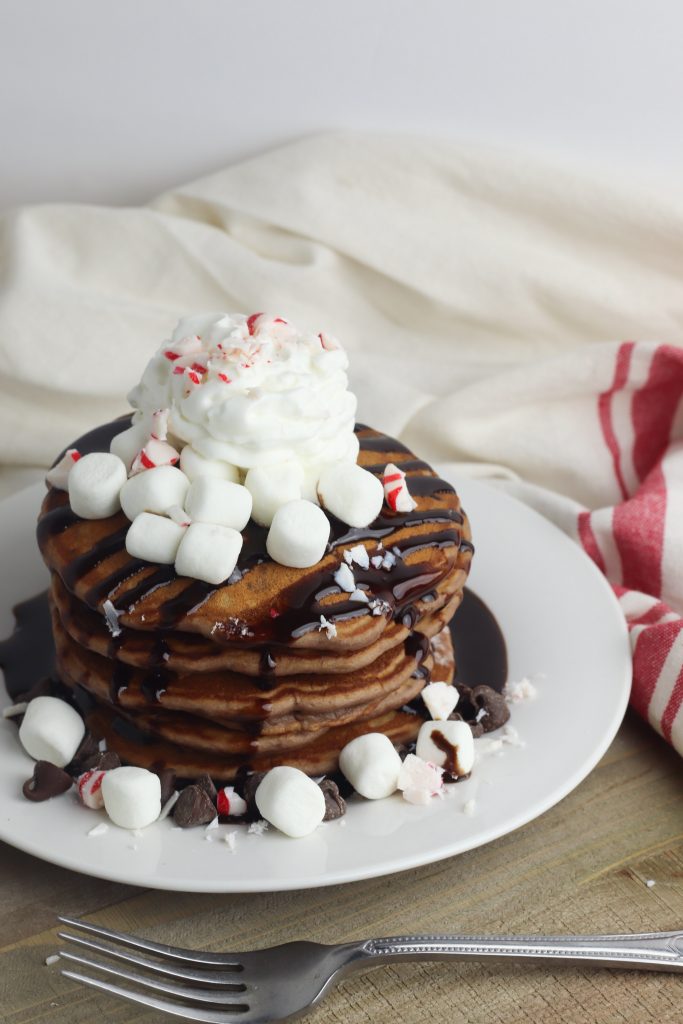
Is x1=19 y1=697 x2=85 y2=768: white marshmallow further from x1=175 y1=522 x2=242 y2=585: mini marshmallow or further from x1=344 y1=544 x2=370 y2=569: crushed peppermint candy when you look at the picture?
x1=344 y1=544 x2=370 y2=569: crushed peppermint candy

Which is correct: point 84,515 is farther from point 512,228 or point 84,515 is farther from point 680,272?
point 680,272

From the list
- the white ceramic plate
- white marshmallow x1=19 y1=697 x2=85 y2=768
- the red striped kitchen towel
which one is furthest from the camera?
the red striped kitchen towel

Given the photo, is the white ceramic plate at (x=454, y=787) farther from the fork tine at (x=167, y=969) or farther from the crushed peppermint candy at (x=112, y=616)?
the crushed peppermint candy at (x=112, y=616)

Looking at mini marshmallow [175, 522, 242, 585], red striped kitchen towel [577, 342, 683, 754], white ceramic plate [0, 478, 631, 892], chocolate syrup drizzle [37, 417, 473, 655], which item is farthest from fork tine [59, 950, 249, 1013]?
red striped kitchen towel [577, 342, 683, 754]

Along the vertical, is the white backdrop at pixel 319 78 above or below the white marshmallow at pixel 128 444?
above

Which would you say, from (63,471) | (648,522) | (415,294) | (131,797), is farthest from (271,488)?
(415,294)

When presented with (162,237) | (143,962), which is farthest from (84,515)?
(162,237)

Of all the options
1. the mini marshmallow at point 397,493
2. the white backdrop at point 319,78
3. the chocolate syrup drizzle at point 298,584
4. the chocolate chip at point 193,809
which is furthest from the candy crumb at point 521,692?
the white backdrop at point 319,78
